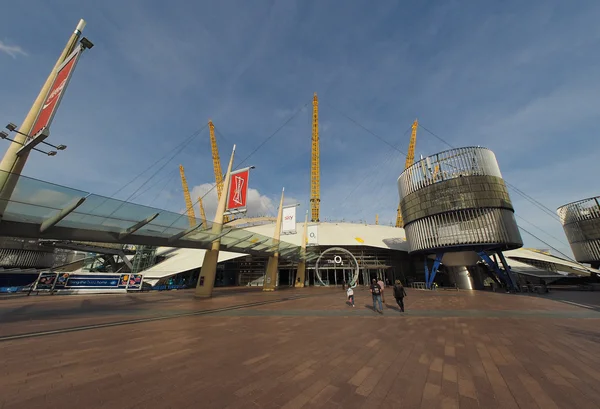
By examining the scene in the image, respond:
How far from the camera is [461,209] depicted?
1193 inches

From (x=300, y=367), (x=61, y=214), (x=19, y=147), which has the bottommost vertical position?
(x=300, y=367)

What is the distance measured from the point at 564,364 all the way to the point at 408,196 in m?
33.7

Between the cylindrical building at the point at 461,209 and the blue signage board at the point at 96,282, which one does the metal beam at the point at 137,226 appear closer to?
the blue signage board at the point at 96,282

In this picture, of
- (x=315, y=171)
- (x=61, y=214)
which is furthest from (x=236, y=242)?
(x=315, y=171)

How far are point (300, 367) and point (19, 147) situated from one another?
14.0m

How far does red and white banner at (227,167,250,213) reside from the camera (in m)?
19.4

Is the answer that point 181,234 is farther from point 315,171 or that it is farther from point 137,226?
point 315,171

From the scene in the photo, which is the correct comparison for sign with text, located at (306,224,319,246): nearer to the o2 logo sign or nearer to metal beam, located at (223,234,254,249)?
the o2 logo sign

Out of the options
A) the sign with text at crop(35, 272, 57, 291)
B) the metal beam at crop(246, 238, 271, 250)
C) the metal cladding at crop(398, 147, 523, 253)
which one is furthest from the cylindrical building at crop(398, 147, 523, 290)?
the sign with text at crop(35, 272, 57, 291)

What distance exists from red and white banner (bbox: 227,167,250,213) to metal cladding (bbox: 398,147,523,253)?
26.2 m

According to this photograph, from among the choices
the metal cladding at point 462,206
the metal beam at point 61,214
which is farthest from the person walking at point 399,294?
the metal cladding at point 462,206

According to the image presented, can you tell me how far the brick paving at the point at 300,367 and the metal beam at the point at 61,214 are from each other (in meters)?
3.68

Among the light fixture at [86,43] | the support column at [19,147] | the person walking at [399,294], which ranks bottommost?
the person walking at [399,294]

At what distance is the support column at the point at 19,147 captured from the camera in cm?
823
